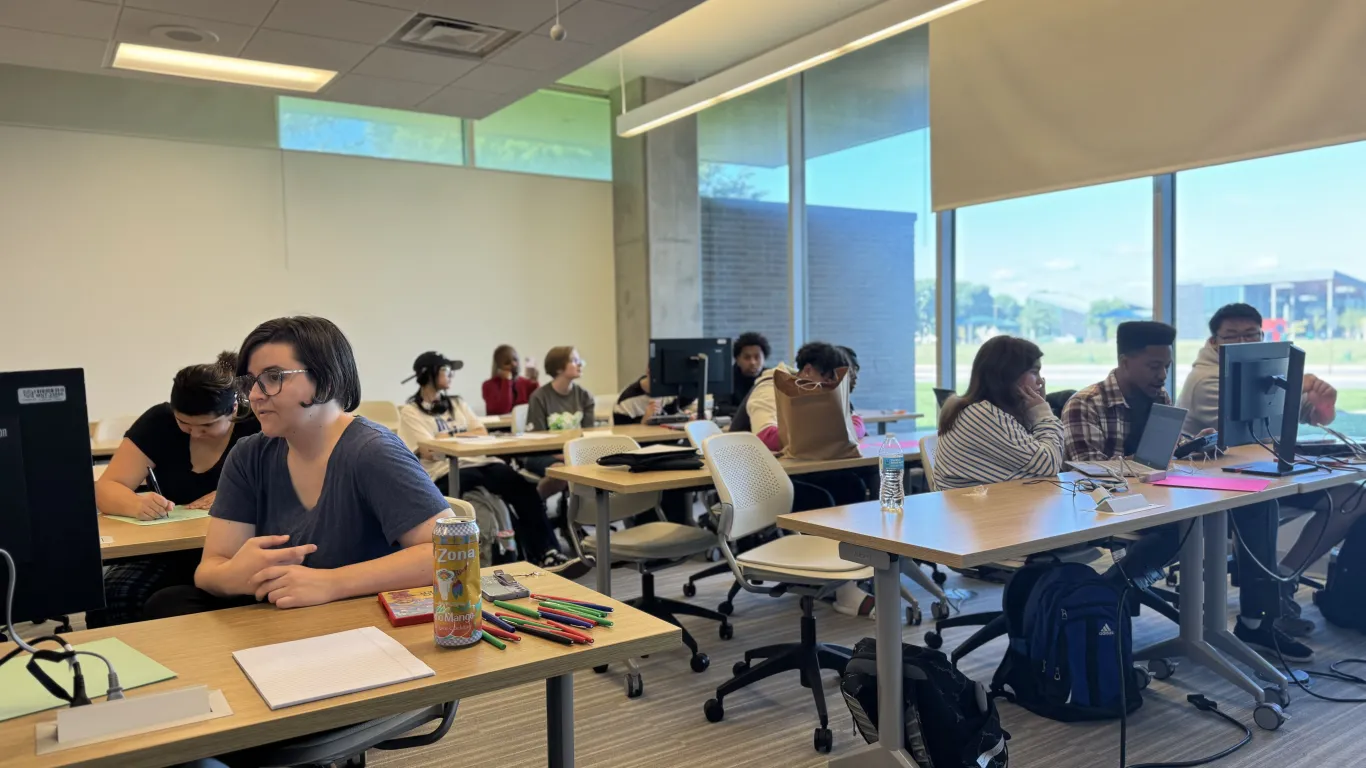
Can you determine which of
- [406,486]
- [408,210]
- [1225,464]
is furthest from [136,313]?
[1225,464]

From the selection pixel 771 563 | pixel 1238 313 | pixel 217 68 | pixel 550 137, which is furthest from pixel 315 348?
pixel 550 137

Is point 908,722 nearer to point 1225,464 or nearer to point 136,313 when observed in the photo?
point 1225,464

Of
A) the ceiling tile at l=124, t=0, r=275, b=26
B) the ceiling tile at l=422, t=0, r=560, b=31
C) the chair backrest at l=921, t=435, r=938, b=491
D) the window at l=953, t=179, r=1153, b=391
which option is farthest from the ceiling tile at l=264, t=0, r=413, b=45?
the window at l=953, t=179, r=1153, b=391

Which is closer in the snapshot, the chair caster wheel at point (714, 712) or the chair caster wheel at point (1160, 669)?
the chair caster wheel at point (714, 712)

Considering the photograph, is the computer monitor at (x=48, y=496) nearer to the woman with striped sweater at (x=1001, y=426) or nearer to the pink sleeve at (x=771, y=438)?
the woman with striped sweater at (x=1001, y=426)

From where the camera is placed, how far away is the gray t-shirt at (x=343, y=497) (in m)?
1.80

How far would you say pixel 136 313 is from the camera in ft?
22.1

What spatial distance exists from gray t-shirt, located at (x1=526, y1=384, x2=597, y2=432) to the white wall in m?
2.30

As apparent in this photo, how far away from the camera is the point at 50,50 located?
16.1ft

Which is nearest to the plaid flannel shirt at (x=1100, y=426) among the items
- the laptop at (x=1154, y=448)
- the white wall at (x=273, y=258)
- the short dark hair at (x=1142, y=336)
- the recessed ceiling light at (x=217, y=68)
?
the short dark hair at (x=1142, y=336)

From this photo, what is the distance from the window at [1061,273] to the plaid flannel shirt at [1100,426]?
1265mm

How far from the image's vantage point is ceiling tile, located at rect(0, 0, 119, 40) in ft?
14.1

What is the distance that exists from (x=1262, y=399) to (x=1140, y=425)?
1.68 feet

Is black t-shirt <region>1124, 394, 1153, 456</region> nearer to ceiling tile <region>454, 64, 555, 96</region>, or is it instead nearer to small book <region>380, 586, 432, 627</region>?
small book <region>380, 586, 432, 627</region>
